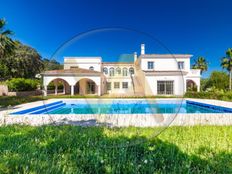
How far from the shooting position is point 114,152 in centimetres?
389

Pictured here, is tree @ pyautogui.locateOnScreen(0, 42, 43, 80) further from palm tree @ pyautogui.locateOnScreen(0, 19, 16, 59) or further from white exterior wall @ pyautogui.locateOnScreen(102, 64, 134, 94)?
white exterior wall @ pyautogui.locateOnScreen(102, 64, 134, 94)

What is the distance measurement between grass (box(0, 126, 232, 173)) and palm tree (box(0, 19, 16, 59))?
40.8ft

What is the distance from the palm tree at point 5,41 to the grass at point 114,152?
40.8ft

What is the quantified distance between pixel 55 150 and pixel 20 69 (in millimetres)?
37427

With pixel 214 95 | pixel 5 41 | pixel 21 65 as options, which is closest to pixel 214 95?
pixel 214 95

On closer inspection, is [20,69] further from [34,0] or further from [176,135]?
[176,135]

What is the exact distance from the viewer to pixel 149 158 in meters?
3.49

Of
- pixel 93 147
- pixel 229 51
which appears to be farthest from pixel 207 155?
pixel 229 51

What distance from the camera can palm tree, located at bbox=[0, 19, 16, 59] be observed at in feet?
49.6

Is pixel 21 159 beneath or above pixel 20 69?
beneath

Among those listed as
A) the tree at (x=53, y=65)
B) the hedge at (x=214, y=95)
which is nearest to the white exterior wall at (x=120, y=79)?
the tree at (x=53, y=65)

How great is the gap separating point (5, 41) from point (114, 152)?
15.2 m

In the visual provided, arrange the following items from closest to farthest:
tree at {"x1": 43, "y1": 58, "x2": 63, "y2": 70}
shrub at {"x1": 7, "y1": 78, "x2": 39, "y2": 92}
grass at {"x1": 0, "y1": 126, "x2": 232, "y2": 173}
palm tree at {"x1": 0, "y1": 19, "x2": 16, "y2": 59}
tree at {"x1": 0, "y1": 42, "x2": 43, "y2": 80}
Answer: grass at {"x1": 0, "y1": 126, "x2": 232, "y2": 173}
tree at {"x1": 43, "y1": 58, "x2": 63, "y2": 70}
palm tree at {"x1": 0, "y1": 19, "x2": 16, "y2": 59}
shrub at {"x1": 7, "y1": 78, "x2": 39, "y2": 92}
tree at {"x1": 0, "y1": 42, "x2": 43, "y2": 80}

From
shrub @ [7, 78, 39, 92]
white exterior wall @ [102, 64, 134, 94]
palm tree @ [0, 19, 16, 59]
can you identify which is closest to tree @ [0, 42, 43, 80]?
shrub @ [7, 78, 39, 92]
